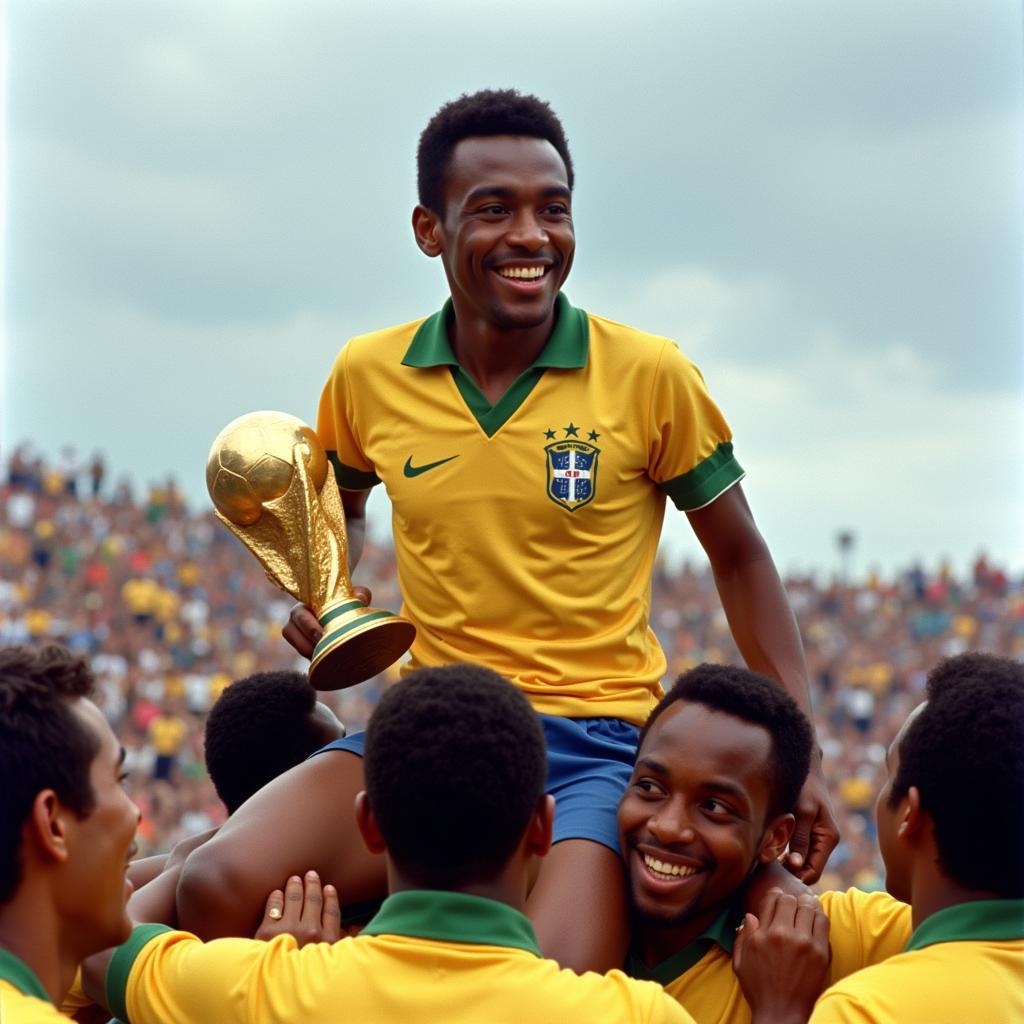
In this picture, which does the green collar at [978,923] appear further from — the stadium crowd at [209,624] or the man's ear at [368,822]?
the stadium crowd at [209,624]

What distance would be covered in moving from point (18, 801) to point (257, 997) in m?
0.53

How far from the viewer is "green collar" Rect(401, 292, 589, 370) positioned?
4141 mm

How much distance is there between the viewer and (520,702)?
292 cm

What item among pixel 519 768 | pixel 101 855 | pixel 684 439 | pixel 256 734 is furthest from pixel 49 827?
pixel 684 439

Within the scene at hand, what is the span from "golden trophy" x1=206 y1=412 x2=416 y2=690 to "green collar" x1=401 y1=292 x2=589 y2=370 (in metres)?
0.35

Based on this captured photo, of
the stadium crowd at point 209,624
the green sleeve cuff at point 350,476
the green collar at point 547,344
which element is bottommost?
the stadium crowd at point 209,624

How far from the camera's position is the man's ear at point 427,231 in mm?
4223

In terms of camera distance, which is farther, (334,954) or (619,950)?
(619,950)

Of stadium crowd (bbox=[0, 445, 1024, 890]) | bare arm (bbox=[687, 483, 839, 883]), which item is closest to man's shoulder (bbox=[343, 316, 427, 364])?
bare arm (bbox=[687, 483, 839, 883])

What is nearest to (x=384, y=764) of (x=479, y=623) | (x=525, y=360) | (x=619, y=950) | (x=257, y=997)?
(x=257, y=997)

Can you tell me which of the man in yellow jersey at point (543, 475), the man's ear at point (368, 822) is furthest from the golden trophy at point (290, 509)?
the man's ear at point (368, 822)

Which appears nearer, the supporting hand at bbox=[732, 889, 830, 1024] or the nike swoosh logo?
the supporting hand at bbox=[732, 889, 830, 1024]

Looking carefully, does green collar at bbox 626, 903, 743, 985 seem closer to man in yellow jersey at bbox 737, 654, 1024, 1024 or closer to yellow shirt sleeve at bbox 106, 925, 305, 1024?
man in yellow jersey at bbox 737, 654, 1024, 1024

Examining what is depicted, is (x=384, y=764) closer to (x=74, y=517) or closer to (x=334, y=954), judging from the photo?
(x=334, y=954)
